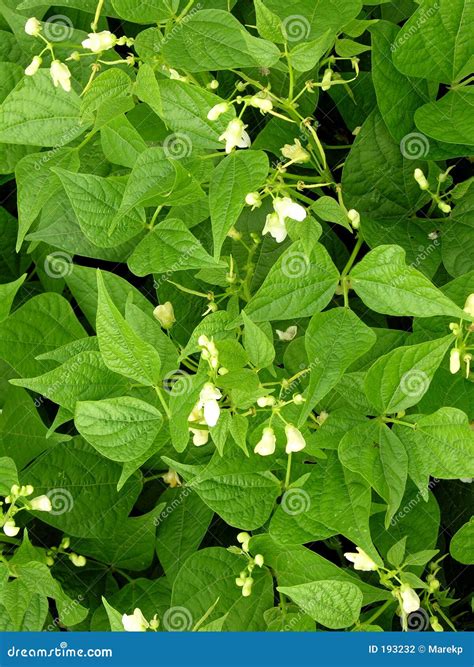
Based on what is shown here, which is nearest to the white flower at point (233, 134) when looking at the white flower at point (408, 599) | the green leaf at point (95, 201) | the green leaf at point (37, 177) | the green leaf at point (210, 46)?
the green leaf at point (210, 46)

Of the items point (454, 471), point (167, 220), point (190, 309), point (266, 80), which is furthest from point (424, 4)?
point (454, 471)

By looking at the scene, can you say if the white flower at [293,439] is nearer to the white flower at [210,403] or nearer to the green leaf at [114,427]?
the white flower at [210,403]

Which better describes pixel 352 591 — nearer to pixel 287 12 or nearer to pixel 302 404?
pixel 302 404

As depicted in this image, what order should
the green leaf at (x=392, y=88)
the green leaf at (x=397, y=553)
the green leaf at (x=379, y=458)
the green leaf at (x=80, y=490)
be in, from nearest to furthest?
the green leaf at (x=379, y=458) < the green leaf at (x=397, y=553) < the green leaf at (x=392, y=88) < the green leaf at (x=80, y=490)

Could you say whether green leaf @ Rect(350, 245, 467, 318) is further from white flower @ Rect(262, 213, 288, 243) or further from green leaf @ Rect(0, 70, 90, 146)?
green leaf @ Rect(0, 70, 90, 146)

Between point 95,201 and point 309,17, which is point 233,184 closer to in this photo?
point 95,201

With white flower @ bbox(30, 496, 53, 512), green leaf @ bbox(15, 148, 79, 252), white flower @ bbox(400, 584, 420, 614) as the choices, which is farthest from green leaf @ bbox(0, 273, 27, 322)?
white flower @ bbox(400, 584, 420, 614)

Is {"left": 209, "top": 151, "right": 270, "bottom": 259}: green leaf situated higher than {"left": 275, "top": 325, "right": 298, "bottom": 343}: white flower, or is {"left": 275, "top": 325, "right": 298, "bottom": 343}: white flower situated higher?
{"left": 209, "top": 151, "right": 270, "bottom": 259}: green leaf
